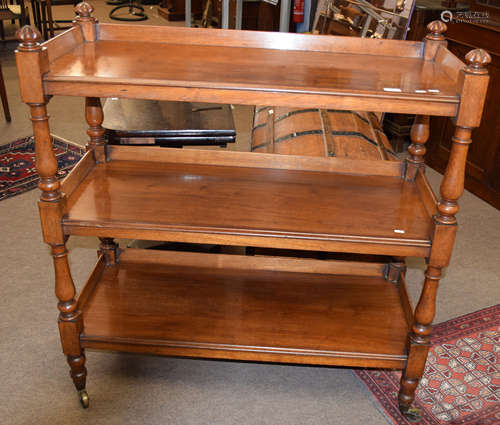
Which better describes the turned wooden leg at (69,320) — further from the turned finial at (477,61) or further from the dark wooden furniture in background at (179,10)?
the dark wooden furniture in background at (179,10)

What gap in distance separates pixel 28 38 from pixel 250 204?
0.86 meters

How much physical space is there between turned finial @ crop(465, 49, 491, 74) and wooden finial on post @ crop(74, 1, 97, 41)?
1.28m

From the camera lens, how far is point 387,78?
1.74 metres

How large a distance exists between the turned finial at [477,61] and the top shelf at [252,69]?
0.27ft

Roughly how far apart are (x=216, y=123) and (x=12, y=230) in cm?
138

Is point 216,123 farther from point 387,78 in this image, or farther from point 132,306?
point 387,78

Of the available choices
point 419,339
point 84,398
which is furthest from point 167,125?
point 419,339

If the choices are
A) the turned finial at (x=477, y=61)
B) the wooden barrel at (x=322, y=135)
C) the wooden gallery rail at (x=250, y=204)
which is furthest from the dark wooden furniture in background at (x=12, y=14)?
the turned finial at (x=477, y=61)

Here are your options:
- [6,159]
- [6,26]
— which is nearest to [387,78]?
[6,159]

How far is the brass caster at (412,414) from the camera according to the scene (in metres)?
2.10

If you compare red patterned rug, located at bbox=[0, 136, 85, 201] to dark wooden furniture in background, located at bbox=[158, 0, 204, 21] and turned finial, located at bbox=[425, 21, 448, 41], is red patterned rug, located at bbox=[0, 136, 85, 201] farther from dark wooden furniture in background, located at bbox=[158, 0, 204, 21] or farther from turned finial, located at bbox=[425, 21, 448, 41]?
dark wooden furniture in background, located at bbox=[158, 0, 204, 21]

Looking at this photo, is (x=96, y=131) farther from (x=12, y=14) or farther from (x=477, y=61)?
(x=12, y=14)

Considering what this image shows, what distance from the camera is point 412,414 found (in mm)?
2105

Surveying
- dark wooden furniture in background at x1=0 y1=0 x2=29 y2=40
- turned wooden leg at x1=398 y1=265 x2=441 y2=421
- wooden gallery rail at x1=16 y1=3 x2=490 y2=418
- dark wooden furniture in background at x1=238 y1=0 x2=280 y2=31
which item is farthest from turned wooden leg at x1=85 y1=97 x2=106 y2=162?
dark wooden furniture in background at x1=238 y1=0 x2=280 y2=31
